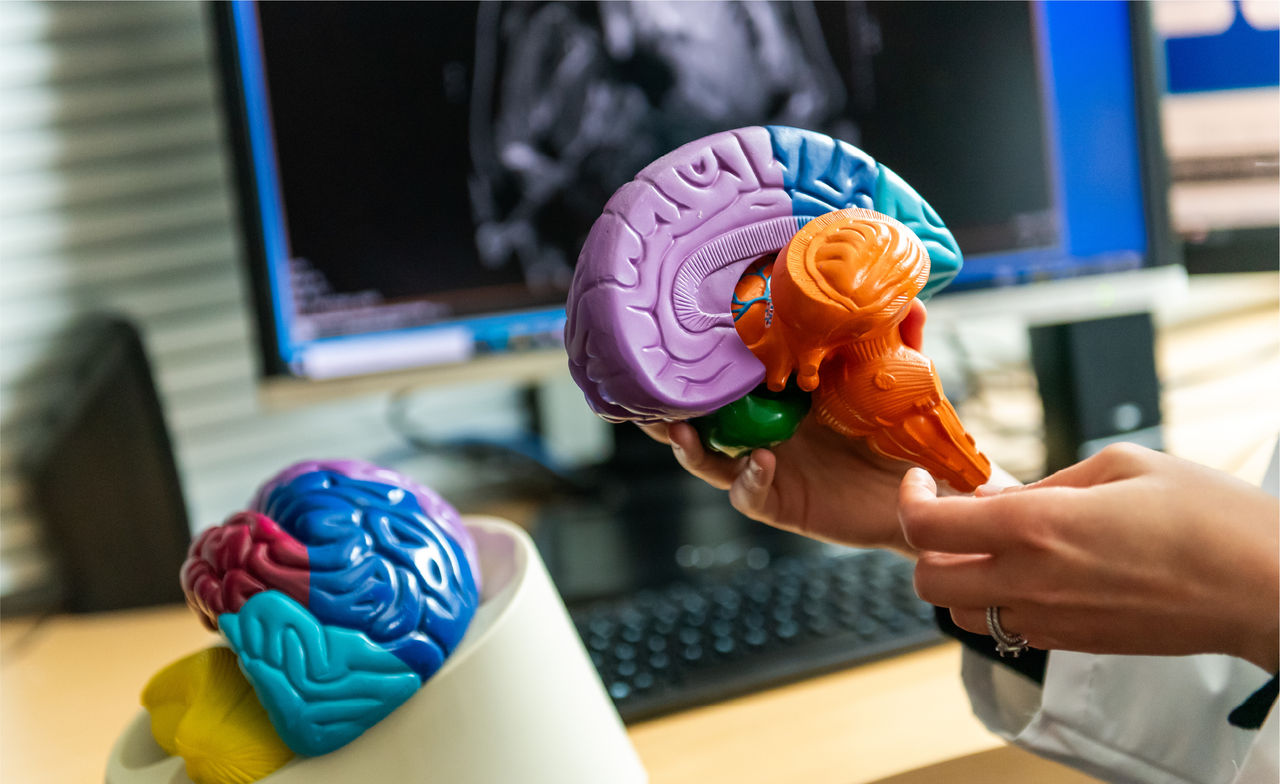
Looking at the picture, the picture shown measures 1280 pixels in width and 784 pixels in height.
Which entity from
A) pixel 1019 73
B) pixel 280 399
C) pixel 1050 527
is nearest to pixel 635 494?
pixel 280 399

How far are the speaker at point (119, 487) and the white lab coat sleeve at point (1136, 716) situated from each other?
23.2 inches

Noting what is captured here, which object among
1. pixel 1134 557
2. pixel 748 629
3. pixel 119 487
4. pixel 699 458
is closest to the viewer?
pixel 1134 557

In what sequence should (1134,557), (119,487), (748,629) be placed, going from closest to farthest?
1. (1134,557)
2. (748,629)
3. (119,487)

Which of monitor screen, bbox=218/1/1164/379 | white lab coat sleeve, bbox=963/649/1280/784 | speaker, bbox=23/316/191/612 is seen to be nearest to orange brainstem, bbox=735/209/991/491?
white lab coat sleeve, bbox=963/649/1280/784

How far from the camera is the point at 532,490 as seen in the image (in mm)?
967

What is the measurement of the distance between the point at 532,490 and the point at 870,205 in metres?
0.59

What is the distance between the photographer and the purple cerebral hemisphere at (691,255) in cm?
40

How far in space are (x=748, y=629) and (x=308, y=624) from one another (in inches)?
10.8

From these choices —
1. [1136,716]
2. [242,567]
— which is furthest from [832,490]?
[242,567]

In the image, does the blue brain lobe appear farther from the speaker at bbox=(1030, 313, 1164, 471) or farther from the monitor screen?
the speaker at bbox=(1030, 313, 1164, 471)

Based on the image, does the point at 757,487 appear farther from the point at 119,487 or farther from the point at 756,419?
the point at 119,487

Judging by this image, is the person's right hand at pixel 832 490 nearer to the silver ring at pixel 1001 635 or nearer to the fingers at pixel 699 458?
the fingers at pixel 699 458

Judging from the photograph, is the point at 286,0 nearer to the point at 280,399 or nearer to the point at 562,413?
the point at 280,399

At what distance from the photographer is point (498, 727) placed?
1.32 feet
